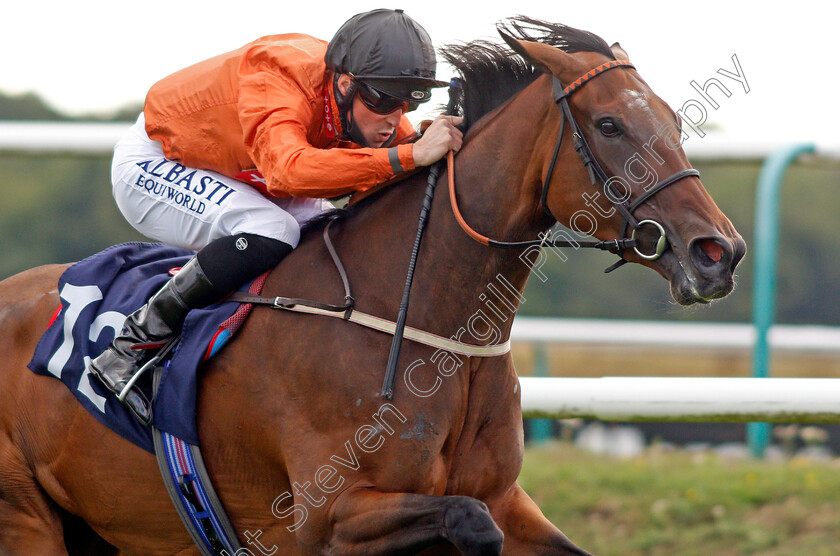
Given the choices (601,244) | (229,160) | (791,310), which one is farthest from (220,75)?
(791,310)

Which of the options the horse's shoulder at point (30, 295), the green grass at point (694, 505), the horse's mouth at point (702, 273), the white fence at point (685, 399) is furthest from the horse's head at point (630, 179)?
the green grass at point (694, 505)

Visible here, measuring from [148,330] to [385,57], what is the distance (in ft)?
3.56

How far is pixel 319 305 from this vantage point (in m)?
2.88

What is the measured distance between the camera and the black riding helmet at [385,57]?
2916 millimetres

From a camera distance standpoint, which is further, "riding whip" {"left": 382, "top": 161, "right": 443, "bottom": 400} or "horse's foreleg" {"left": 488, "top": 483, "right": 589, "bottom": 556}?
"horse's foreleg" {"left": 488, "top": 483, "right": 589, "bottom": 556}

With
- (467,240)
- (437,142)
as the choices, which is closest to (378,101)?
(437,142)

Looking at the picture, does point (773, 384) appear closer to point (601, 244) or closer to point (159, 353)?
point (601, 244)

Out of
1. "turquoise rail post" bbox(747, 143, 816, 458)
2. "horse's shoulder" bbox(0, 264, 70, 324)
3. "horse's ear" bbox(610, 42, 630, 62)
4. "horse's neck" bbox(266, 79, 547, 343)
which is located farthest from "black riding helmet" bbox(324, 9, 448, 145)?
"turquoise rail post" bbox(747, 143, 816, 458)

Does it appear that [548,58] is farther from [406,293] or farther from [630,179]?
[406,293]

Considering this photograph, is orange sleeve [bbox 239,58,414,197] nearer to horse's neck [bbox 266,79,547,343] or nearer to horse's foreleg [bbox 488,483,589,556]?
horse's neck [bbox 266,79,547,343]

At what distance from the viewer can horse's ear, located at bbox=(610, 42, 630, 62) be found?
2.75 metres

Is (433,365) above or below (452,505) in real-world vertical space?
above

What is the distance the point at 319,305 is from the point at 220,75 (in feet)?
2.68

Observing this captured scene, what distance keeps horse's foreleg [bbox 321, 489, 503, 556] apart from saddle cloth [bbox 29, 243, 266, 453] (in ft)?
1.90
